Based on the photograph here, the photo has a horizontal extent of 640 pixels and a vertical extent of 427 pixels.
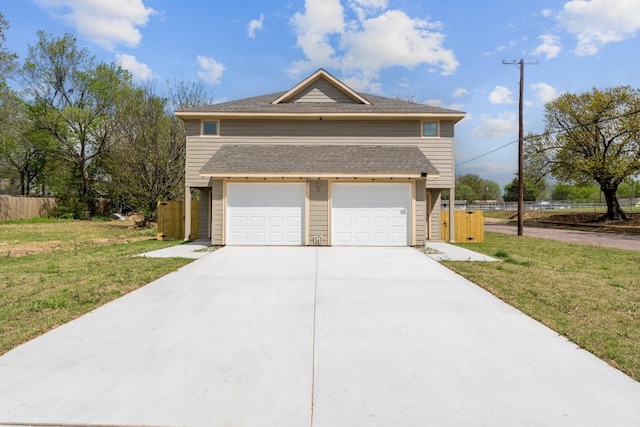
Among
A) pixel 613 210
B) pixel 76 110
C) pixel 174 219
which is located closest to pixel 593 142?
pixel 613 210

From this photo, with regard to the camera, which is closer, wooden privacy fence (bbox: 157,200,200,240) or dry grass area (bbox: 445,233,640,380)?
dry grass area (bbox: 445,233,640,380)

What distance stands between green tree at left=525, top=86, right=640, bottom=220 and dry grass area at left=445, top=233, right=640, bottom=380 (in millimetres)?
17704

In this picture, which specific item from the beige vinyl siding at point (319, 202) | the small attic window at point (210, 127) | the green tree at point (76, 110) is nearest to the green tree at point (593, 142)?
the beige vinyl siding at point (319, 202)

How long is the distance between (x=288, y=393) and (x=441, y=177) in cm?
1283

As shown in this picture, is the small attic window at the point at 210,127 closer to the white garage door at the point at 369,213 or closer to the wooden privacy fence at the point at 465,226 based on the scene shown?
the white garage door at the point at 369,213

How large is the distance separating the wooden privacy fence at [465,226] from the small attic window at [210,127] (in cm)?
1012

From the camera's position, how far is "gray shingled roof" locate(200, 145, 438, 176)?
39.0 ft

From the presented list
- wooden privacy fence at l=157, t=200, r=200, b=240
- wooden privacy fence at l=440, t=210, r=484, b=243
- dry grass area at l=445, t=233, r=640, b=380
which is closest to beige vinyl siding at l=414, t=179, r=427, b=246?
dry grass area at l=445, t=233, r=640, b=380

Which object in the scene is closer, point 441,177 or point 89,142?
point 441,177

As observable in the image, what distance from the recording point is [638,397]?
114 inches

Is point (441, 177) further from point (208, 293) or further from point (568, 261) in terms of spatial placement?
point (208, 293)

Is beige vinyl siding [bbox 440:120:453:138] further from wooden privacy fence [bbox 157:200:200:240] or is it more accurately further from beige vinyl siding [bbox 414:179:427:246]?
wooden privacy fence [bbox 157:200:200:240]

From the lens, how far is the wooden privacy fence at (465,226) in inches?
589

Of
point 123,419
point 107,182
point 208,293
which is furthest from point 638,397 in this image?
point 107,182
